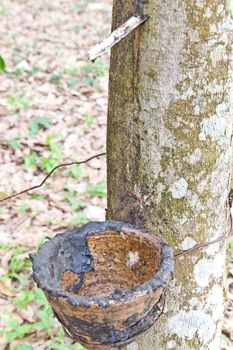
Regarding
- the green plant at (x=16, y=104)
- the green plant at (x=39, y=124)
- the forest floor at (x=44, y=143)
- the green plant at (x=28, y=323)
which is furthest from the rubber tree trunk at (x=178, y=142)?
the green plant at (x=16, y=104)

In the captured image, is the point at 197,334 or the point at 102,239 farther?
the point at 197,334

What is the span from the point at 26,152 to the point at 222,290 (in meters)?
2.11

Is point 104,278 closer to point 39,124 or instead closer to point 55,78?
point 39,124

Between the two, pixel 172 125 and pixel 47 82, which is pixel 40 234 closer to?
pixel 172 125

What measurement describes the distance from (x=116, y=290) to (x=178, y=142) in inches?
16.1

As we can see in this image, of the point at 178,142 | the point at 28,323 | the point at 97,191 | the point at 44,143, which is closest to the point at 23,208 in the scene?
the point at 97,191

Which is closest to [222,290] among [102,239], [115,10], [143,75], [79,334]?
[102,239]

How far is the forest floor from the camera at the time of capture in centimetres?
244

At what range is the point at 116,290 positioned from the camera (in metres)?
1.29

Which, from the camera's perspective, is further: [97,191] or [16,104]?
[16,104]

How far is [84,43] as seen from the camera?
5270 millimetres

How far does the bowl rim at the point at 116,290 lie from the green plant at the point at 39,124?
241cm

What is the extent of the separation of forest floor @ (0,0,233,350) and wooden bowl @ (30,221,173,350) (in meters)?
0.75

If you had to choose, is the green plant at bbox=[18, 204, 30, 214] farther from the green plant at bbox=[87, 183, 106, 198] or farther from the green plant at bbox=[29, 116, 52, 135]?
the green plant at bbox=[29, 116, 52, 135]
